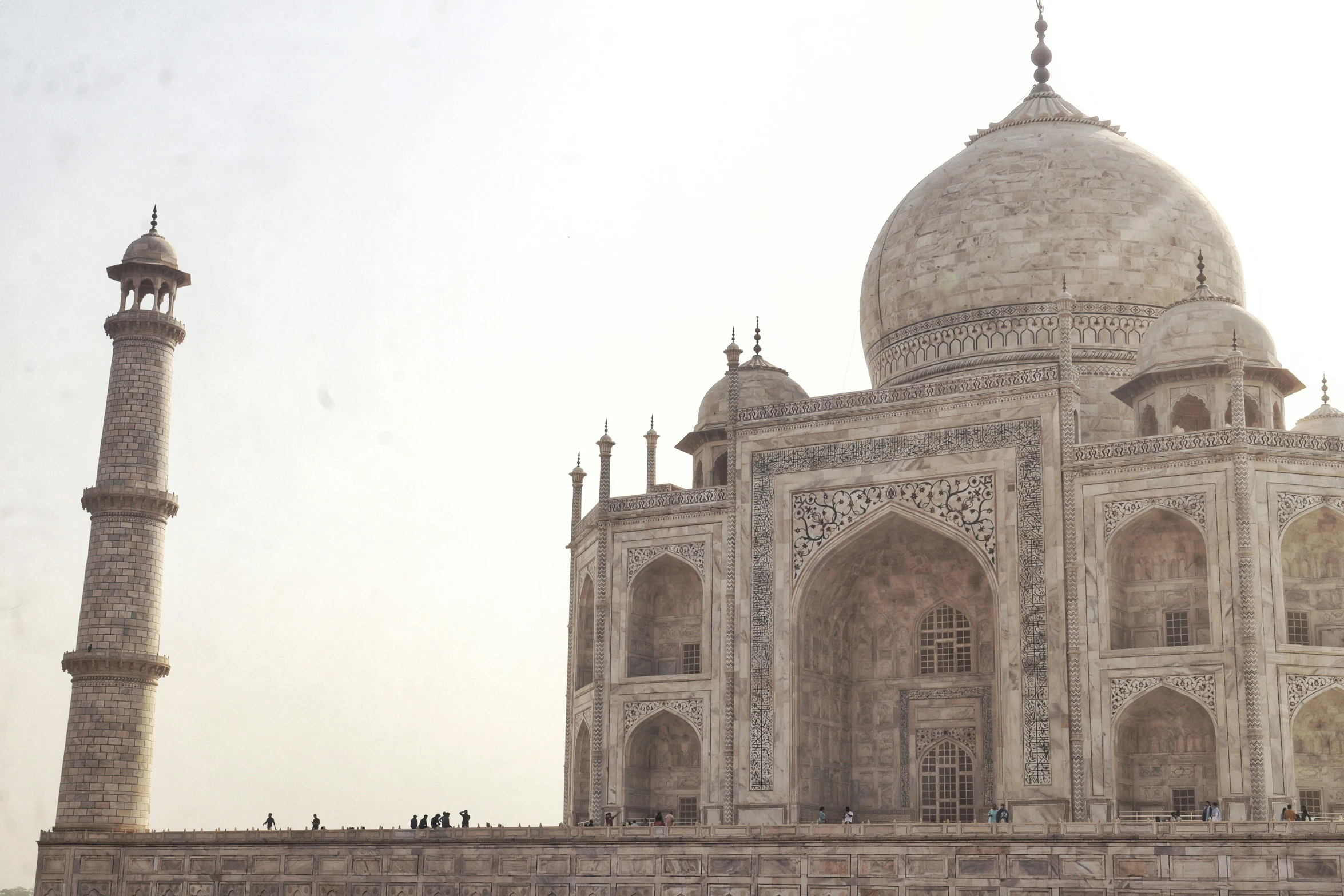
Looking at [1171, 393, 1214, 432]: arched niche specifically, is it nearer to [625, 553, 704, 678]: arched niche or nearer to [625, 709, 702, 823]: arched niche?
[625, 553, 704, 678]: arched niche

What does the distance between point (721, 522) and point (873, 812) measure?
3984mm

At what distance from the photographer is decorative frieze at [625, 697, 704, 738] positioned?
20422mm

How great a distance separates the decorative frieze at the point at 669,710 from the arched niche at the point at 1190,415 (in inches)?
260

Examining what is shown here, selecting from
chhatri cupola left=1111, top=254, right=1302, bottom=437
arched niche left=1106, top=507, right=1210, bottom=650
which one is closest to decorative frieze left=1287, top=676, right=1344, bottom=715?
arched niche left=1106, top=507, right=1210, bottom=650

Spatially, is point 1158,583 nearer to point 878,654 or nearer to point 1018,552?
point 1018,552

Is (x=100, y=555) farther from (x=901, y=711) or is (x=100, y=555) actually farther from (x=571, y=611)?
(x=901, y=711)

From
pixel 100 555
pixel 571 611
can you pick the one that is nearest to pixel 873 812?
pixel 571 611

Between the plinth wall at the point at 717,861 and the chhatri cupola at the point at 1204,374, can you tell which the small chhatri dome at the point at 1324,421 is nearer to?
the chhatri cupola at the point at 1204,374

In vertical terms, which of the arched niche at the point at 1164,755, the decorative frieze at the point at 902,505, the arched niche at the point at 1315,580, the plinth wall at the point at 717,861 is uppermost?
the decorative frieze at the point at 902,505

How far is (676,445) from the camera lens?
2409cm

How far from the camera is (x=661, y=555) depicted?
21266 mm

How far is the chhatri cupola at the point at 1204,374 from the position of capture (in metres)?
19.6

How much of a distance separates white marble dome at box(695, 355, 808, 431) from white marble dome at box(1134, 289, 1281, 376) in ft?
16.8

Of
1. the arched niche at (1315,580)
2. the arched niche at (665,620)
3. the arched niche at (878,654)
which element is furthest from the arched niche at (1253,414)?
the arched niche at (665,620)
